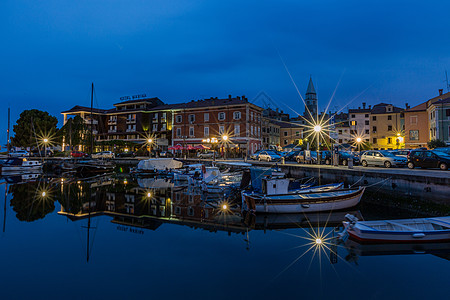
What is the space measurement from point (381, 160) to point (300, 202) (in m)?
14.3

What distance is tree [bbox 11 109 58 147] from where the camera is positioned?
6391cm

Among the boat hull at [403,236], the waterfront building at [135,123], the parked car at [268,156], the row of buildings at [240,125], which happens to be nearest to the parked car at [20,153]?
the waterfront building at [135,123]

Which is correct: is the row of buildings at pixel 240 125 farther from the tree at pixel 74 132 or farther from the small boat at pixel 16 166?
the small boat at pixel 16 166

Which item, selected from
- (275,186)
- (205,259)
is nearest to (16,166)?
(275,186)

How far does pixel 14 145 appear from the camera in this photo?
6831cm

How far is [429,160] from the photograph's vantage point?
837 inches

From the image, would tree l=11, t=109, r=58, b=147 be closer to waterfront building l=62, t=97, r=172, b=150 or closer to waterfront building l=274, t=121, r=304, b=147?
waterfront building l=62, t=97, r=172, b=150

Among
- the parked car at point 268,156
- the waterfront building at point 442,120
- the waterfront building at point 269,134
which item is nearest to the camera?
the parked car at point 268,156

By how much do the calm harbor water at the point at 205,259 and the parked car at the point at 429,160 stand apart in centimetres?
817

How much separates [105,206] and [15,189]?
13812mm

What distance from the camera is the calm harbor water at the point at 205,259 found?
A: 7.44m

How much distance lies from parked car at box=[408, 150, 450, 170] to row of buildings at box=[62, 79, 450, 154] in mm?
25427

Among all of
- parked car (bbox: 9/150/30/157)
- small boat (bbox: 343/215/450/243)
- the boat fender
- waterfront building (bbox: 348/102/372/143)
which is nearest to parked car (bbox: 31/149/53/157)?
parked car (bbox: 9/150/30/157)

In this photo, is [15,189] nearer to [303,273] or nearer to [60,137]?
[303,273]
